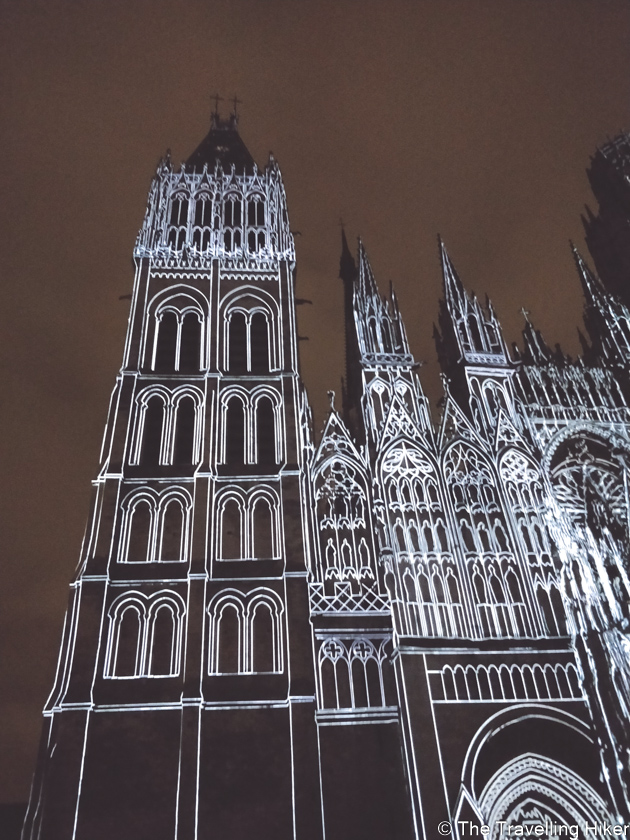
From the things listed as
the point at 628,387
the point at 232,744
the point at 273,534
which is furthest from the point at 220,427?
the point at 628,387

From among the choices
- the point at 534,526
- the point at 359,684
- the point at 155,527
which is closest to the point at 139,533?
the point at 155,527

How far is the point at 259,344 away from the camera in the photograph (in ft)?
110

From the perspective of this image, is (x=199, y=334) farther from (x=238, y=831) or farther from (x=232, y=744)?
(x=238, y=831)

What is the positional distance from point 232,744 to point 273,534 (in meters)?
7.44

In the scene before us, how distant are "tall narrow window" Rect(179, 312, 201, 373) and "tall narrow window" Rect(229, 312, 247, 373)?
153 centimetres

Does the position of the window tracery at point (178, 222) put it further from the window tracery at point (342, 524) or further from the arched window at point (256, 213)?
the window tracery at point (342, 524)

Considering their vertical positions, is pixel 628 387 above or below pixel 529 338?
below

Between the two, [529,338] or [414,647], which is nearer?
[414,647]

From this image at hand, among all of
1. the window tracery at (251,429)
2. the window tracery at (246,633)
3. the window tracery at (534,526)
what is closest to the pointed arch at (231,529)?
the window tracery at (251,429)

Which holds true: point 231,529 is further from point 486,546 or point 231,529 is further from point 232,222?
point 232,222

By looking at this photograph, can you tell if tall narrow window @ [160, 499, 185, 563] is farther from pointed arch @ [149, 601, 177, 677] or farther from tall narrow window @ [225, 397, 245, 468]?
tall narrow window @ [225, 397, 245, 468]

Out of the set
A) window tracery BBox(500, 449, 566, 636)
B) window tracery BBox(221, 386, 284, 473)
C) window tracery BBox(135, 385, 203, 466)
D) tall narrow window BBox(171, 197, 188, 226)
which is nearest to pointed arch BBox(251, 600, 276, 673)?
window tracery BBox(221, 386, 284, 473)

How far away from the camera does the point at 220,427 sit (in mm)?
29609

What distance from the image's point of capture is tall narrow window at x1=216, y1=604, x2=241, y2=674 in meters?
23.7
